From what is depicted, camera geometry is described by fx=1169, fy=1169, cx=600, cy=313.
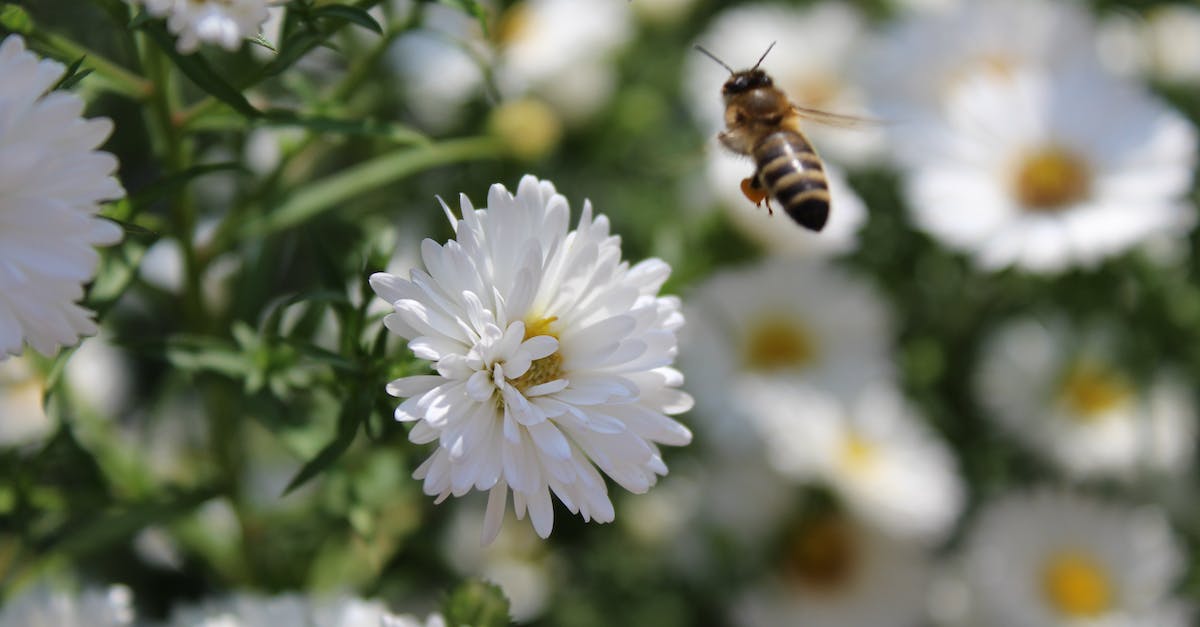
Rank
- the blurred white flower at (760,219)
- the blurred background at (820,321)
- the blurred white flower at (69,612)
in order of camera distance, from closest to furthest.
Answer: the blurred white flower at (69,612)
the blurred background at (820,321)
the blurred white flower at (760,219)

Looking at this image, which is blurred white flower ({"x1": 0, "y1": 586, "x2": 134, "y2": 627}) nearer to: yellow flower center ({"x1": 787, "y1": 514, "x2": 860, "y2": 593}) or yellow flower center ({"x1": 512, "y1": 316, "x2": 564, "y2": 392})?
yellow flower center ({"x1": 512, "y1": 316, "x2": 564, "y2": 392})

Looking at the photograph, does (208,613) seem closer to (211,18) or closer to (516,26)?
(211,18)

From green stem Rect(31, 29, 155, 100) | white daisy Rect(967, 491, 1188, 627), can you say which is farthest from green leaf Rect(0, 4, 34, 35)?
white daisy Rect(967, 491, 1188, 627)

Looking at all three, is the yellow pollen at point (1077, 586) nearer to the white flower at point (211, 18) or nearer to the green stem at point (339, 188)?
the green stem at point (339, 188)

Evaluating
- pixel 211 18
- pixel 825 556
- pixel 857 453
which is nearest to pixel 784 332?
pixel 857 453

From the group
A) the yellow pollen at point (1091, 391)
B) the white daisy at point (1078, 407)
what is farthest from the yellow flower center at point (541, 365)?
the yellow pollen at point (1091, 391)
